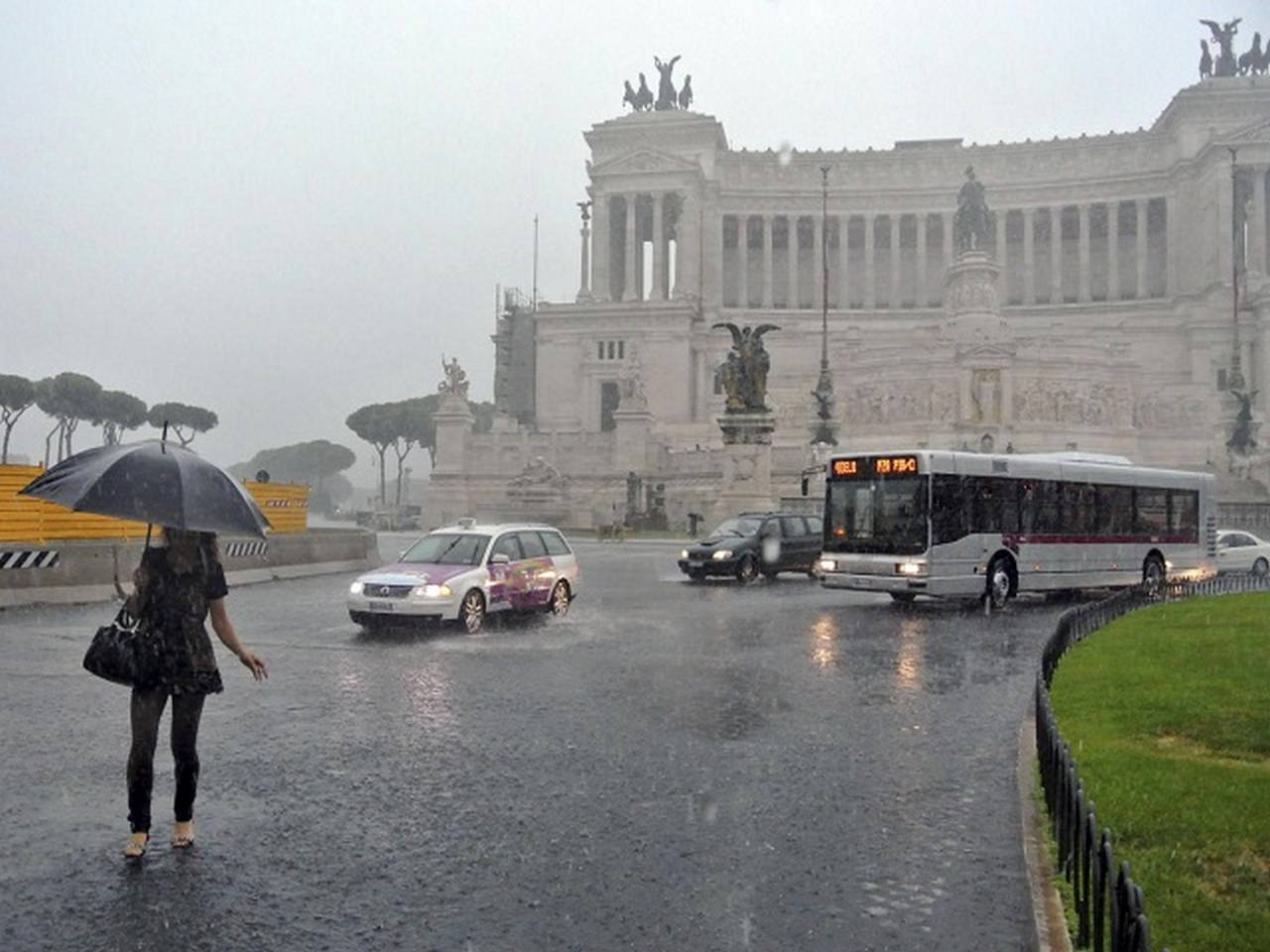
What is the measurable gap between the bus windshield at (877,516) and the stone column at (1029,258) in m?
81.3

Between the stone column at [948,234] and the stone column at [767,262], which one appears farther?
the stone column at [767,262]

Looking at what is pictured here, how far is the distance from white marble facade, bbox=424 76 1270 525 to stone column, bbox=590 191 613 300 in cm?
18

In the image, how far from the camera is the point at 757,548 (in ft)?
87.1

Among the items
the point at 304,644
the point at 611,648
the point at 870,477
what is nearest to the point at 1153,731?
the point at 611,648

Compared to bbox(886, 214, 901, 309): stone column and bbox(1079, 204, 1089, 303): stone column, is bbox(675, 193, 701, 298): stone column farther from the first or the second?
bbox(1079, 204, 1089, 303): stone column

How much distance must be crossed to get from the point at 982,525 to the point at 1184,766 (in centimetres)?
1270

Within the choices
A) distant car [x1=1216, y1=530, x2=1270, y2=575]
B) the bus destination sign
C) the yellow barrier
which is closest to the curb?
the bus destination sign

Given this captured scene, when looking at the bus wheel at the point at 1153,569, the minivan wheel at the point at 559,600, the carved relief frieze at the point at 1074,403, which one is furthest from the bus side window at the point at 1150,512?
the carved relief frieze at the point at 1074,403

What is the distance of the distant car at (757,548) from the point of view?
83.8ft

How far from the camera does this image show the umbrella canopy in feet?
19.5

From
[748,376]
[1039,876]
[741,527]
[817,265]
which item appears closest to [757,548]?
[741,527]

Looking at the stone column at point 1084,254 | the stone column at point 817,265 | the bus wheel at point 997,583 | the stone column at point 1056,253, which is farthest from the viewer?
the stone column at point 817,265

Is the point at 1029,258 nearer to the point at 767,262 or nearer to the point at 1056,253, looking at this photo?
A: the point at 1056,253

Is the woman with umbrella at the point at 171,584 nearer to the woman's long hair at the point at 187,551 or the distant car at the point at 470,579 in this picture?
the woman's long hair at the point at 187,551
